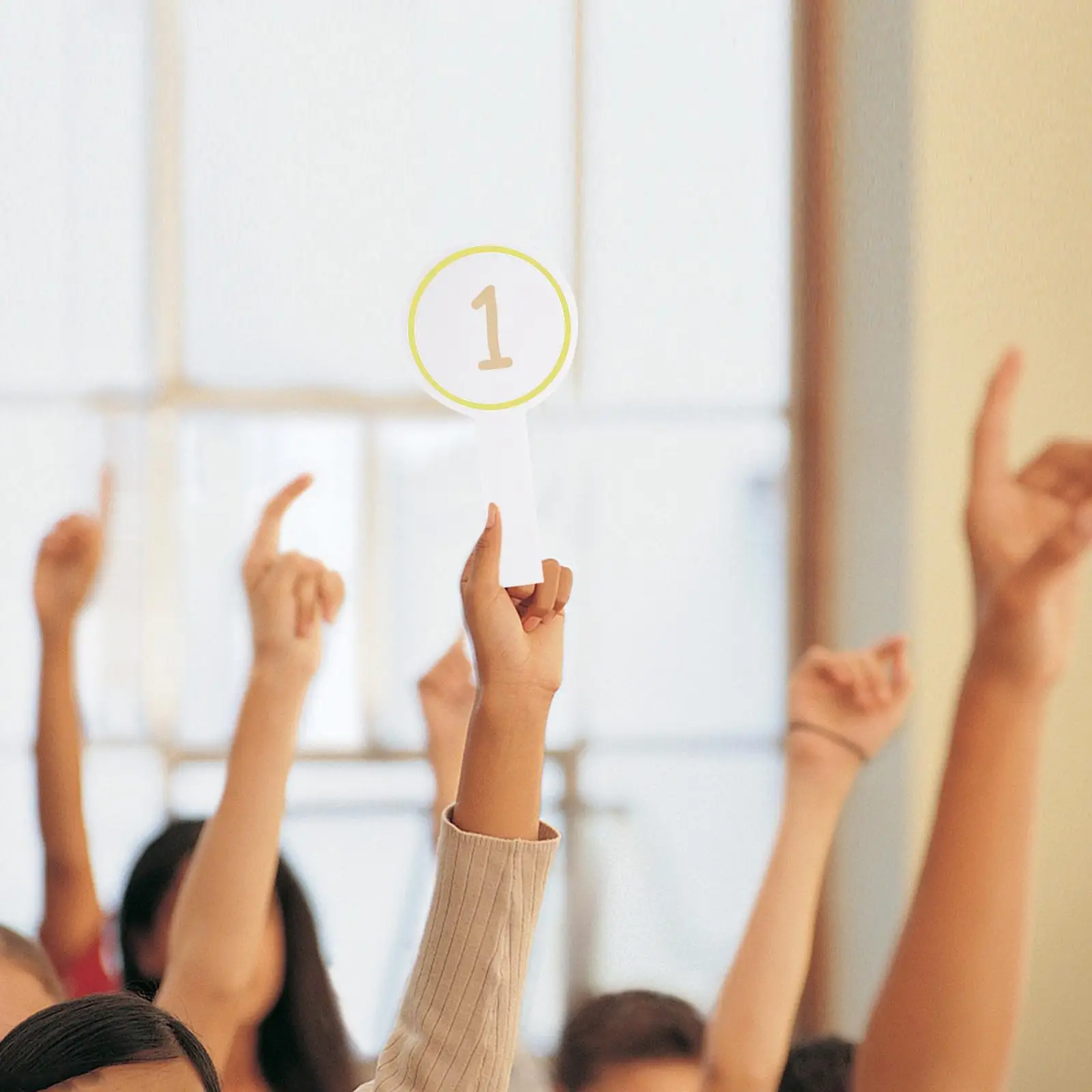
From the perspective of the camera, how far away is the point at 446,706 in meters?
0.92

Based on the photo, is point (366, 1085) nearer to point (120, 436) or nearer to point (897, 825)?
point (897, 825)

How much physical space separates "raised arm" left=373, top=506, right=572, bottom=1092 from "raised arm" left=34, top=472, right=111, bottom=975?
1.52 feet

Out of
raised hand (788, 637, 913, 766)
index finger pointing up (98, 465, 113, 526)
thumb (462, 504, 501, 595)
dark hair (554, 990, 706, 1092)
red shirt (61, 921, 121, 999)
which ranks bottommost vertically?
dark hair (554, 990, 706, 1092)

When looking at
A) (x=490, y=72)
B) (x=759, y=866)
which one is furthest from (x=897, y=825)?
(x=490, y=72)

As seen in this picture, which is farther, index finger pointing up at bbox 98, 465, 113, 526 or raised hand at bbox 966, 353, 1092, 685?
index finger pointing up at bbox 98, 465, 113, 526

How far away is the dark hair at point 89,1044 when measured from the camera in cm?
52

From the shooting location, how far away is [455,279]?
74cm

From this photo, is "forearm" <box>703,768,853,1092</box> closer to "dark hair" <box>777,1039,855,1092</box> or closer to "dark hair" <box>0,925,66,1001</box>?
"dark hair" <box>777,1039,855,1092</box>

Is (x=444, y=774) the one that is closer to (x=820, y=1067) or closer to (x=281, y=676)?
(x=281, y=676)

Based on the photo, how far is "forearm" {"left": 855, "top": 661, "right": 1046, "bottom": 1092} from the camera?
0.69 m

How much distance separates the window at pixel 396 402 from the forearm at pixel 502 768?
0.32 metres

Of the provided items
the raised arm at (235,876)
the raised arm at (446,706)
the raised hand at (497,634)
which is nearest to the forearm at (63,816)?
the raised arm at (235,876)

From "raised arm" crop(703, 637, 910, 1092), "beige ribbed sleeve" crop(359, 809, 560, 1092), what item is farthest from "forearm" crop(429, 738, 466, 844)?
"beige ribbed sleeve" crop(359, 809, 560, 1092)

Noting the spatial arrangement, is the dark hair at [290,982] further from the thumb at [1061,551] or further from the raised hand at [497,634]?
the thumb at [1061,551]
